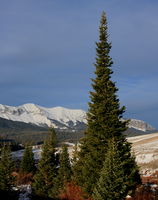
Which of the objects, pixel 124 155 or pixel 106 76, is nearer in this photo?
pixel 124 155

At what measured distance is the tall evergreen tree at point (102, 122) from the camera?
76.4 feet

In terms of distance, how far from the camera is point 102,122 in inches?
944

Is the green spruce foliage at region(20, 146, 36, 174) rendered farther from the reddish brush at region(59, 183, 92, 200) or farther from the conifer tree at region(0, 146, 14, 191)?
the reddish brush at region(59, 183, 92, 200)

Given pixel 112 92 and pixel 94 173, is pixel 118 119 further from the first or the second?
pixel 94 173

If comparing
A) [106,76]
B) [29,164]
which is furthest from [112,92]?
[29,164]

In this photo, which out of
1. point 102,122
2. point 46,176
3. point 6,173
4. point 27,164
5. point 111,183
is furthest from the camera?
point 27,164

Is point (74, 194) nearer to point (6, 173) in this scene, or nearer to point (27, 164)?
point (6, 173)

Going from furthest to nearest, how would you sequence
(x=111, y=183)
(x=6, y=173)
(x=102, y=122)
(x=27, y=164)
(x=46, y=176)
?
(x=27, y=164)
(x=46, y=176)
(x=6, y=173)
(x=102, y=122)
(x=111, y=183)

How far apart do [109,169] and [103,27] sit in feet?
43.6

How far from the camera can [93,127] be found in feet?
80.1

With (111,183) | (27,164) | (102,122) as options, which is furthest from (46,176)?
(111,183)

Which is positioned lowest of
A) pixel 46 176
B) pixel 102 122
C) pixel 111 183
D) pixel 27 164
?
pixel 46 176

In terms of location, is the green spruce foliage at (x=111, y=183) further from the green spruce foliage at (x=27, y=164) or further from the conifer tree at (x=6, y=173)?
the green spruce foliage at (x=27, y=164)

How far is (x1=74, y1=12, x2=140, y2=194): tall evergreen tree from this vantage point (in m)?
23.3
